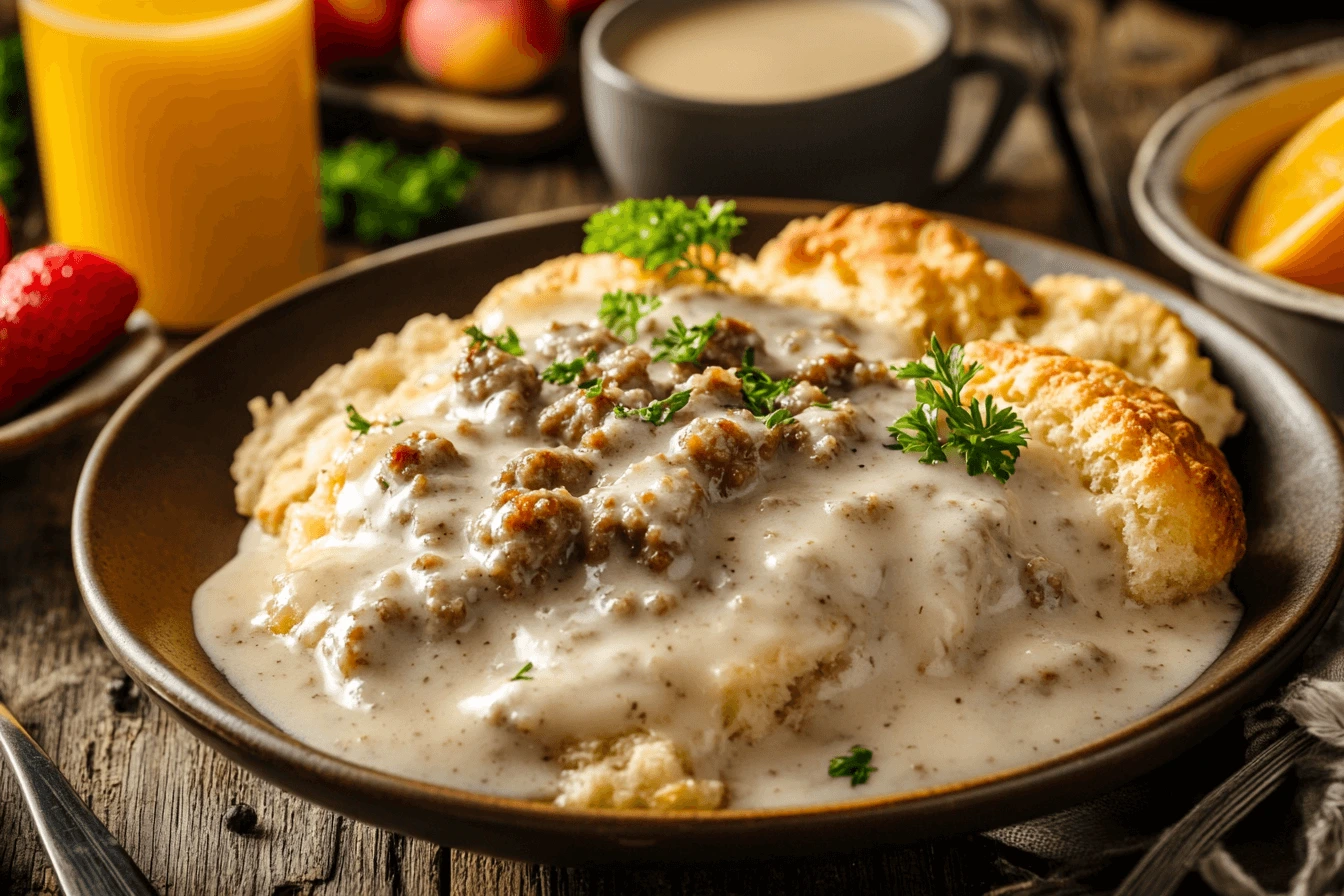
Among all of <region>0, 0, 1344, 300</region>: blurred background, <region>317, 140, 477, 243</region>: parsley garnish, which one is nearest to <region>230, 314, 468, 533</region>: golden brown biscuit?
<region>317, 140, 477, 243</region>: parsley garnish

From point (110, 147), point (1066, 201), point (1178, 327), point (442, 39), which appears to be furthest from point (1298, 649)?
point (442, 39)

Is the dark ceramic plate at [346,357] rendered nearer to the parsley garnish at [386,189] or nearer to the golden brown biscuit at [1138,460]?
the golden brown biscuit at [1138,460]

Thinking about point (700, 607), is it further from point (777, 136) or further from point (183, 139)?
point (183, 139)

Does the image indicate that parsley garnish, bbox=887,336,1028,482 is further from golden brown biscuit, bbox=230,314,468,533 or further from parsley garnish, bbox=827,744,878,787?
golden brown biscuit, bbox=230,314,468,533

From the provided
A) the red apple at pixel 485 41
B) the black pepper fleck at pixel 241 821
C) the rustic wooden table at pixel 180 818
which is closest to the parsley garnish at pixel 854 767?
the rustic wooden table at pixel 180 818

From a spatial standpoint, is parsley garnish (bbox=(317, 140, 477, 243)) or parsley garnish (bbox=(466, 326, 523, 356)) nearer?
parsley garnish (bbox=(466, 326, 523, 356))

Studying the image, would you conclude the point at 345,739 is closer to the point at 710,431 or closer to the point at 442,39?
the point at 710,431

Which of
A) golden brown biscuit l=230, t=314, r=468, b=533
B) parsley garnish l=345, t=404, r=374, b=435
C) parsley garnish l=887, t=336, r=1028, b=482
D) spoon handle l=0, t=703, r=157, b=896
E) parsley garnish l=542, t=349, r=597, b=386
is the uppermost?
parsley garnish l=887, t=336, r=1028, b=482
